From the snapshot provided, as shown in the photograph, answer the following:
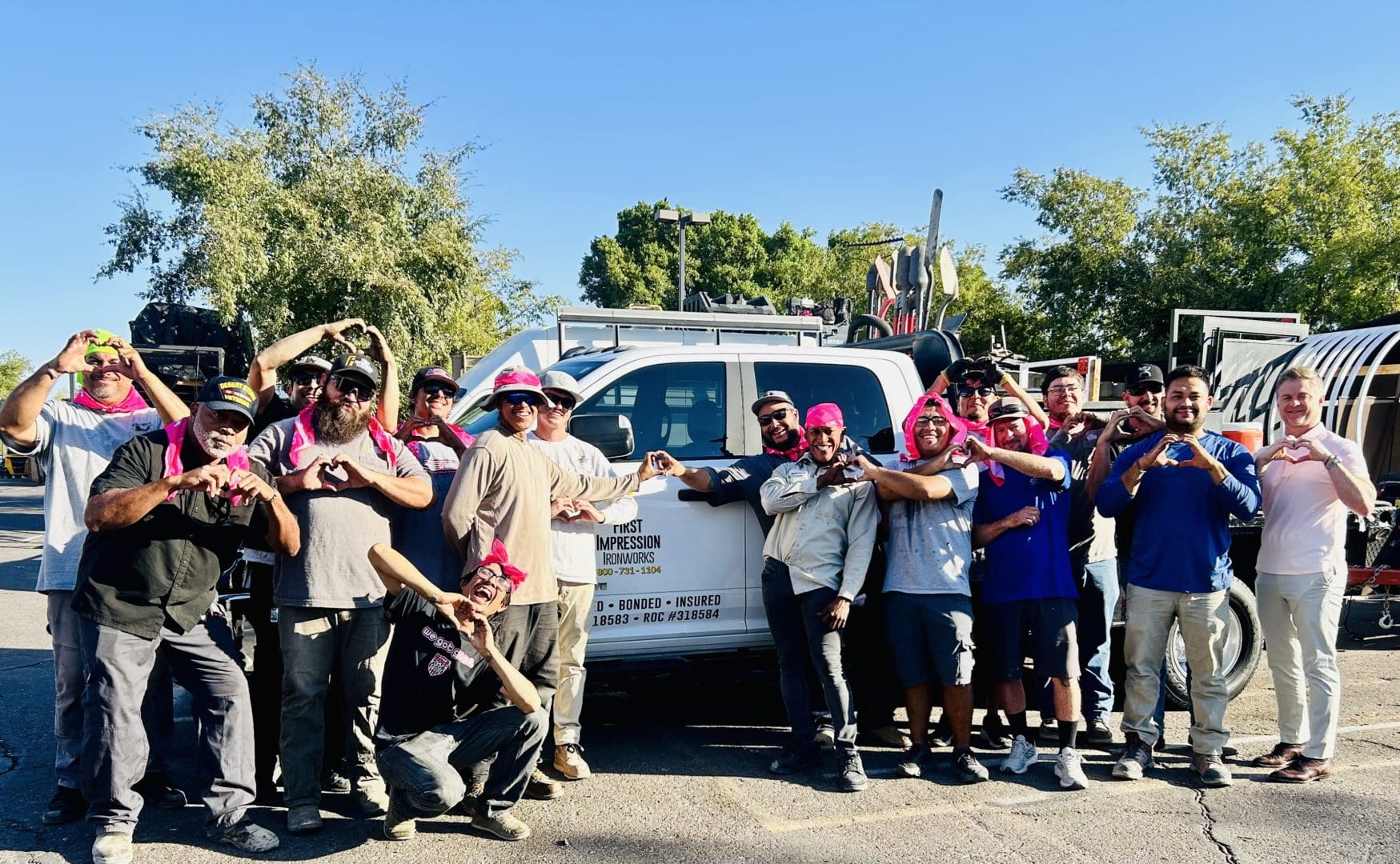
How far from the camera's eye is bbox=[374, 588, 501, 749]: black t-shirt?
12.6 feet

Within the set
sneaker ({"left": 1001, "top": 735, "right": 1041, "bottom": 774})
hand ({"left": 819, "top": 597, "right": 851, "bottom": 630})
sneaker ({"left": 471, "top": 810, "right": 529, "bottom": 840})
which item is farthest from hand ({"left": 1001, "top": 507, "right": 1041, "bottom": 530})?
sneaker ({"left": 471, "top": 810, "right": 529, "bottom": 840})

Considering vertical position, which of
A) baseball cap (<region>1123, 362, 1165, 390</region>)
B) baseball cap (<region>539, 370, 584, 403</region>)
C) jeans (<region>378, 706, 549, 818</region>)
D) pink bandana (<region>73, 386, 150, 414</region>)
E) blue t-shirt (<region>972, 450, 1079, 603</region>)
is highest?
baseball cap (<region>1123, 362, 1165, 390</region>)

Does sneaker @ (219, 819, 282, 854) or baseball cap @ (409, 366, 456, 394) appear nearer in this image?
sneaker @ (219, 819, 282, 854)

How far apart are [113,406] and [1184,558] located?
4.61 meters

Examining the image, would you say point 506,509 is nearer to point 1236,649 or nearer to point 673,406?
point 673,406

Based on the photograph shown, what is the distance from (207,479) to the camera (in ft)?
11.2

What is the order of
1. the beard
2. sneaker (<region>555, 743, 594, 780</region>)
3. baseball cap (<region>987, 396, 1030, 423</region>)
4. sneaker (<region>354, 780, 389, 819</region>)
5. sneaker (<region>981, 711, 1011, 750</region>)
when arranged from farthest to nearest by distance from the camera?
sneaker (<region>981, 711, 1011, 750</region>), baseball cap (<region>987, 396, 1030, 423</region>), sneaker (<region>555, 743, 594, 780</region>), sneaker (<region>354, 780, 389, 819</region>), the beard

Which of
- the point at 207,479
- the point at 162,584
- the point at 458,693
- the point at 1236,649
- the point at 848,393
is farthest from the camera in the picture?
the point at 1236,649

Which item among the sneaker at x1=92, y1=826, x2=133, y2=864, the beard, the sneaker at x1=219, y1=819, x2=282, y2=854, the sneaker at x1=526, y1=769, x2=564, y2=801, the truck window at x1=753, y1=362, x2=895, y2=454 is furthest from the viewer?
the truck window at x1=753, y1=362, x2=895, y2=454

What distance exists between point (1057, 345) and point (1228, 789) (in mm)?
19052

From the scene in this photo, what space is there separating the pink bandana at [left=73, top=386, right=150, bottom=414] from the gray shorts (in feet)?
11.0

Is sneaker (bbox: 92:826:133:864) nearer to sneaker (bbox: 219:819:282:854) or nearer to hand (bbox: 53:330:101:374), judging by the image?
sneaker (bbox: 219:819:282:854)

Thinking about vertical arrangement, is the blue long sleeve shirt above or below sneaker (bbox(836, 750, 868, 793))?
above

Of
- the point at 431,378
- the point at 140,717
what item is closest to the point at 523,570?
the point at 431,378
